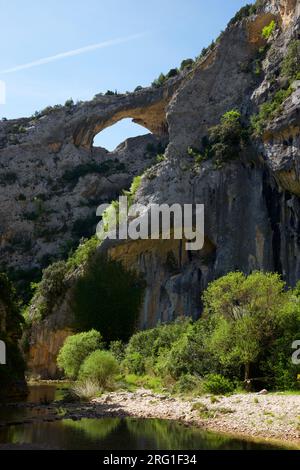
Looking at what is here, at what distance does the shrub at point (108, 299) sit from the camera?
48906 mm

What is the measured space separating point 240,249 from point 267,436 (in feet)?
95.0

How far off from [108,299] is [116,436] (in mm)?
32578

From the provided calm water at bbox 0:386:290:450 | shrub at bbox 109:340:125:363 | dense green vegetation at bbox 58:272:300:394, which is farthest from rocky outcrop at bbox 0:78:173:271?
calm water at bbox 0:386:290:450

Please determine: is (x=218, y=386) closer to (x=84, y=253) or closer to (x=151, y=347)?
(x=151, y=347)

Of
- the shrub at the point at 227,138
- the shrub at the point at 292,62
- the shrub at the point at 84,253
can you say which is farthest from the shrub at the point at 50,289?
the shrub at the point at 292,62

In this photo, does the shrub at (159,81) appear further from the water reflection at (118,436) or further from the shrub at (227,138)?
the water reflection at (118,436)

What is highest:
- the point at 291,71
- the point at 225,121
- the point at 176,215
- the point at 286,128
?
the point at 291,71

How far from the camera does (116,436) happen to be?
Result: 17.6 m

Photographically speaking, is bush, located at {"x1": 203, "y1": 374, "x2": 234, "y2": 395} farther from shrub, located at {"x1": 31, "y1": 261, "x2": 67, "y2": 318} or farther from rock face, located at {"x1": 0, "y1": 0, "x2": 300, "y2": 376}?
shrub, located at {"x1": 31, "y1": 261, "x2": 67, "y2": 318}

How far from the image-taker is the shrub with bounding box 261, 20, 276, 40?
5394cm

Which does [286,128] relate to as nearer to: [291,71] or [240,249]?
[291,71]
